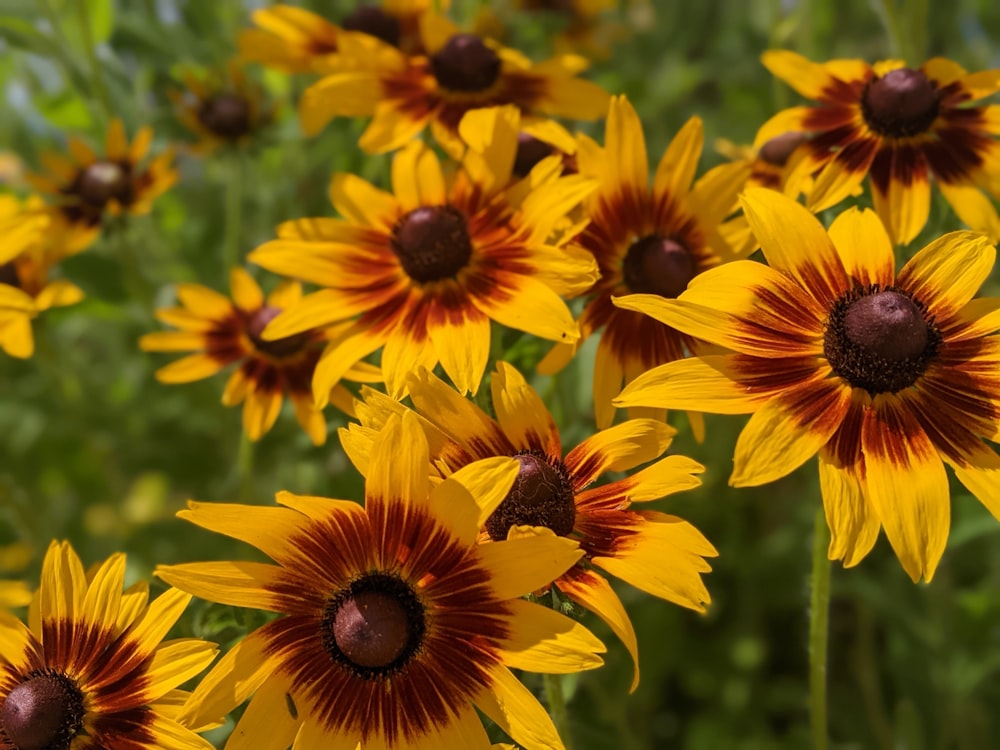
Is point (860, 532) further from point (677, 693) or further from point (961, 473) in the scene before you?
point (677, 693)

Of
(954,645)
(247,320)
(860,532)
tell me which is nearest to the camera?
(860,532)

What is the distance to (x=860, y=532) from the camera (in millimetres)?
743

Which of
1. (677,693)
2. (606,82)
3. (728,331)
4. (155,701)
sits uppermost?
(606,82)

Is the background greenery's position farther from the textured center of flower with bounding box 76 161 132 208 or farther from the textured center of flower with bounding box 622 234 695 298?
the textured center of flower with bounding box 622 234 695 298

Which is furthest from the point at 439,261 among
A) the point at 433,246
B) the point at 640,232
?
the point at 640,232

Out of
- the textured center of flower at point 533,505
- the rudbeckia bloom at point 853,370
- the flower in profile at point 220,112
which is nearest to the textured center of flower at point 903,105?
the rudbeckia bloom at point 853,370

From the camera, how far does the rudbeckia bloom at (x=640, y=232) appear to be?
986mm

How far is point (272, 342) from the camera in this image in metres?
1.27

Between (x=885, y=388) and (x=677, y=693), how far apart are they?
1.33 meters

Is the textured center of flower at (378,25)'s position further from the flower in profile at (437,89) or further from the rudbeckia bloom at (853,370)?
the rudbeckia bloom at (853,370)

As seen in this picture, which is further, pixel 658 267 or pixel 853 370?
pixel 658 267

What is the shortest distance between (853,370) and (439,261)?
43 cm

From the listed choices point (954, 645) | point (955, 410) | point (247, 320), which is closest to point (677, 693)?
point (954, 645)

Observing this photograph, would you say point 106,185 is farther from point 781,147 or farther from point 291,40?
point 781,147
